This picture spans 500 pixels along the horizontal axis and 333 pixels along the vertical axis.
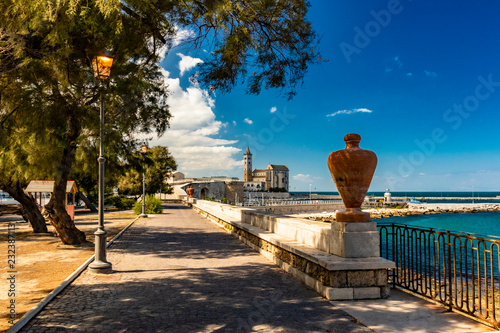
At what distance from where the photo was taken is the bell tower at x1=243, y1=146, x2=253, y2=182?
562ft

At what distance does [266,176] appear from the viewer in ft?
555

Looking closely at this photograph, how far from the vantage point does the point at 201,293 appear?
6.20 meters

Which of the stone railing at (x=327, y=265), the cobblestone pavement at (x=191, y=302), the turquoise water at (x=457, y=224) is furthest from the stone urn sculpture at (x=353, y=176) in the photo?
the turquoise water at (x=457, y=224)

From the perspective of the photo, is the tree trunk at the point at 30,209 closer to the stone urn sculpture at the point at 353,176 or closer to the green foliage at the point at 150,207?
the green foliage at the point at 150,207

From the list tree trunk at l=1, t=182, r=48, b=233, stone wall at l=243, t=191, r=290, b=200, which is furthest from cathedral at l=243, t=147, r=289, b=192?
tree trunk at l=1, t=182, r=48, b=233

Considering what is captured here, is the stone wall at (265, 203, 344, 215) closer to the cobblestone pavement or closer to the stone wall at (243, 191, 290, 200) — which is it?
the stone wall at (243, 191, 290, 200)

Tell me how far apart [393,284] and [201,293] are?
356 cm

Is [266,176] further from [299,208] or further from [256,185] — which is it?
[299,208]

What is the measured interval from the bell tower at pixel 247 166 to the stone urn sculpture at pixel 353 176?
542ft

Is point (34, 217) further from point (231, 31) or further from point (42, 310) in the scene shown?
point (231, 31)

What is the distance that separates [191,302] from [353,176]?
3.42 meters

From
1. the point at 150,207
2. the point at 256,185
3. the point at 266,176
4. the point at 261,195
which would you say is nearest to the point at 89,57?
the point at 150,207

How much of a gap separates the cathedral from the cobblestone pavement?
507 ft

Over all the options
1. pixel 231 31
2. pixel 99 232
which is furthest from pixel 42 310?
pixel 231 31
